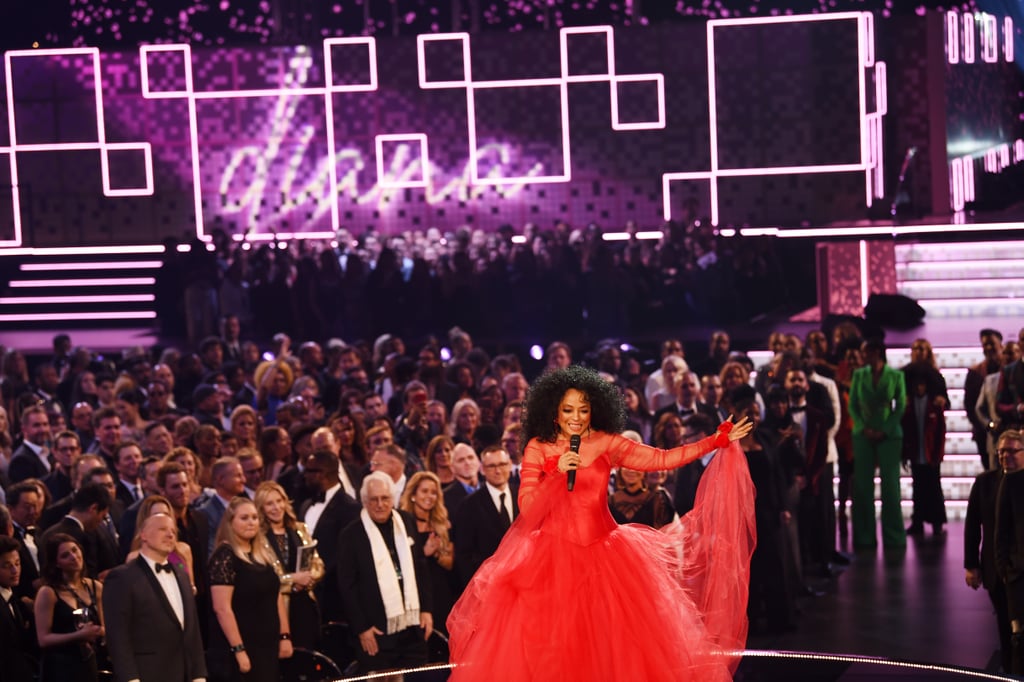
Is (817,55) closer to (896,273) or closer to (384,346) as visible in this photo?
(896,273)

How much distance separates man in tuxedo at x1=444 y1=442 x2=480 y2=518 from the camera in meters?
8.35

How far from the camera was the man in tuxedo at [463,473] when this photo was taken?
8.35 metres

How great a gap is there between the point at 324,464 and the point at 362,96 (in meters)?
13.5

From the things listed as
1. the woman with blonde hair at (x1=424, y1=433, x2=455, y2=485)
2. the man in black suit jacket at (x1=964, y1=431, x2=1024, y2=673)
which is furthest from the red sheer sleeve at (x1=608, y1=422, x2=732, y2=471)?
the woman with blonde hair at (x1=424, y1=433, x2=455, y2=485)

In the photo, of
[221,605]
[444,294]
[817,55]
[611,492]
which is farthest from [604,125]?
[221,605]

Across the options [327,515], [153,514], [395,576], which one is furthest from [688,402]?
[153,514]

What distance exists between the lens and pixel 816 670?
693 cm

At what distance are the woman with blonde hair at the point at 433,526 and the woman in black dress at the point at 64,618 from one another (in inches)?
68.0

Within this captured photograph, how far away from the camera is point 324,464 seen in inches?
318

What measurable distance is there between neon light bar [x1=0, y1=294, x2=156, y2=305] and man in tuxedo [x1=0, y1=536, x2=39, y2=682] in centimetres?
1221

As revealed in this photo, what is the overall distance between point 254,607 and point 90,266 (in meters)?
13.3

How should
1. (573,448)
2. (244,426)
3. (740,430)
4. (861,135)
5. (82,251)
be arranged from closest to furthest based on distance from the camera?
(573,448)
(740,430)
(244,426)
(82,251)
(861,135)

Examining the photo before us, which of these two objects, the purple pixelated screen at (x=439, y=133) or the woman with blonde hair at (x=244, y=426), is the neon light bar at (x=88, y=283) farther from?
the woman with blonde hair at (x=244, y=426)

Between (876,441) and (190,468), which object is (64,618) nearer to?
(190,468)
